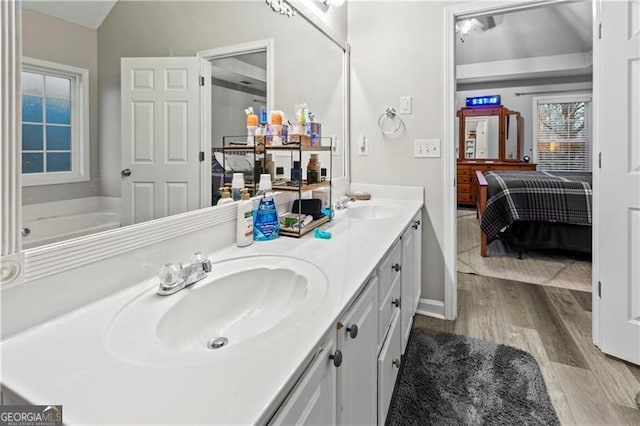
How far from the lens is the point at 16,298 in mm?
643

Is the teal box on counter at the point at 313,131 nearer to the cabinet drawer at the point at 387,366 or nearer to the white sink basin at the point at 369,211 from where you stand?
the white sink basin at the point at 369,211

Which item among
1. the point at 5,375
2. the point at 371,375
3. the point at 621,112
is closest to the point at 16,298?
the point at 5,375

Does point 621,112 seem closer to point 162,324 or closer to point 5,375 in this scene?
point 162,324

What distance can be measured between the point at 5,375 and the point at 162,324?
253 mm

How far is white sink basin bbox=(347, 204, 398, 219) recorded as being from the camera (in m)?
2.12

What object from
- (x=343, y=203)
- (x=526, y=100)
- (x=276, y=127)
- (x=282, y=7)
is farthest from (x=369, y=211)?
(x=526, y=100)

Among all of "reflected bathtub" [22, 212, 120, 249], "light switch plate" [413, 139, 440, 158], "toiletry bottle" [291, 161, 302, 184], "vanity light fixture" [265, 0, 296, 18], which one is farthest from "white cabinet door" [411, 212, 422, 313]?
"reflected bathtub" [22, 212, 120, 249]

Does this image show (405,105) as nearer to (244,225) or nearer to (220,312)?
(244,225)

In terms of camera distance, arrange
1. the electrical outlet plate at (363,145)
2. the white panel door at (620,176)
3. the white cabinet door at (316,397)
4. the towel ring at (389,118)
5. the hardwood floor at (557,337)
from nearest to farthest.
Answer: the white cabinet door at (316,397), the hardwood floor at (557,337), the white panel door at (620,176), the towel ring at (389,118), the electrical outlet plate at (363,145)

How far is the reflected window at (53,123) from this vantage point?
2.23 feet

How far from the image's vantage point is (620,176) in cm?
179

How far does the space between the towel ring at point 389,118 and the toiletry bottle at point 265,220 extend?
4.26 feet

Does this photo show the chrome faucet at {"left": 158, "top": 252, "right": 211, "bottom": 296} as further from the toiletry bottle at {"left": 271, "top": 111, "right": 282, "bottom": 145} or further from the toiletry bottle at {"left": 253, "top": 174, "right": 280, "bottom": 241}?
the toiletry bottle at {"left": 271, "top": 111, "right": 282, "bottom": 145}

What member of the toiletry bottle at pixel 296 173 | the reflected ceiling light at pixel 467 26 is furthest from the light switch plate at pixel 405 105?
the reflected ceiling light at pixel 467 26
